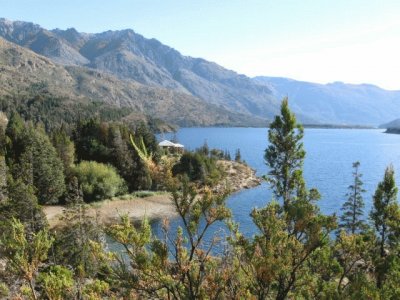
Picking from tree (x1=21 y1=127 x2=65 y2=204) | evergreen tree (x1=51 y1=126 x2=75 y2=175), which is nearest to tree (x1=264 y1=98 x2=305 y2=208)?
tree (x1=21 y1=127 x2=65 y2=204)

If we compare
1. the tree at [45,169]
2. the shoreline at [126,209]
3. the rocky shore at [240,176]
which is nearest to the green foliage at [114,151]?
the shoreline at [126,209]

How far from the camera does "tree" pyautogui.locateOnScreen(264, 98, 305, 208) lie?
24.5 m

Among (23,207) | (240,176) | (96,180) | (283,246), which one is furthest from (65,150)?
(283,246)

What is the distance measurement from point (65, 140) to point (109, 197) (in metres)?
14.3

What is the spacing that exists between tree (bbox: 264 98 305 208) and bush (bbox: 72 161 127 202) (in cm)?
5374

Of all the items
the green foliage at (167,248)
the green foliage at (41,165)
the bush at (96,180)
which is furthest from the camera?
the bush at (96,180)

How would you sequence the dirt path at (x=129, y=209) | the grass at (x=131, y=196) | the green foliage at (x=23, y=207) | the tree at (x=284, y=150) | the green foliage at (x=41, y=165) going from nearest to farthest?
the tree at (x=284, y=150), the green foliage at (x=23, y=207), the dirt path at (x=129, y=209), the green foliage at (x=41, y=165), the grass at (x=131, y=196)

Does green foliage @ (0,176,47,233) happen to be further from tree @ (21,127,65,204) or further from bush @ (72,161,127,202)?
bush @ (72,161,127,202)

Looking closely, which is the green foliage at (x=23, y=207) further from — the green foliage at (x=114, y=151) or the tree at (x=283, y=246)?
the green foliage at (x=114, y=151)

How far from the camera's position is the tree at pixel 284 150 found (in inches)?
966

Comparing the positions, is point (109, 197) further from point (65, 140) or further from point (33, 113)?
point (33, 113)

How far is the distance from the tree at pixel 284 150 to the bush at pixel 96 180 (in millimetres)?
53745

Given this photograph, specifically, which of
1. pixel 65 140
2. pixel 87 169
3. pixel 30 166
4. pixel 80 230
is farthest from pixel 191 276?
pixel 65 140

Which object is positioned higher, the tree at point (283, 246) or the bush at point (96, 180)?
the tree at point (283, 246)
